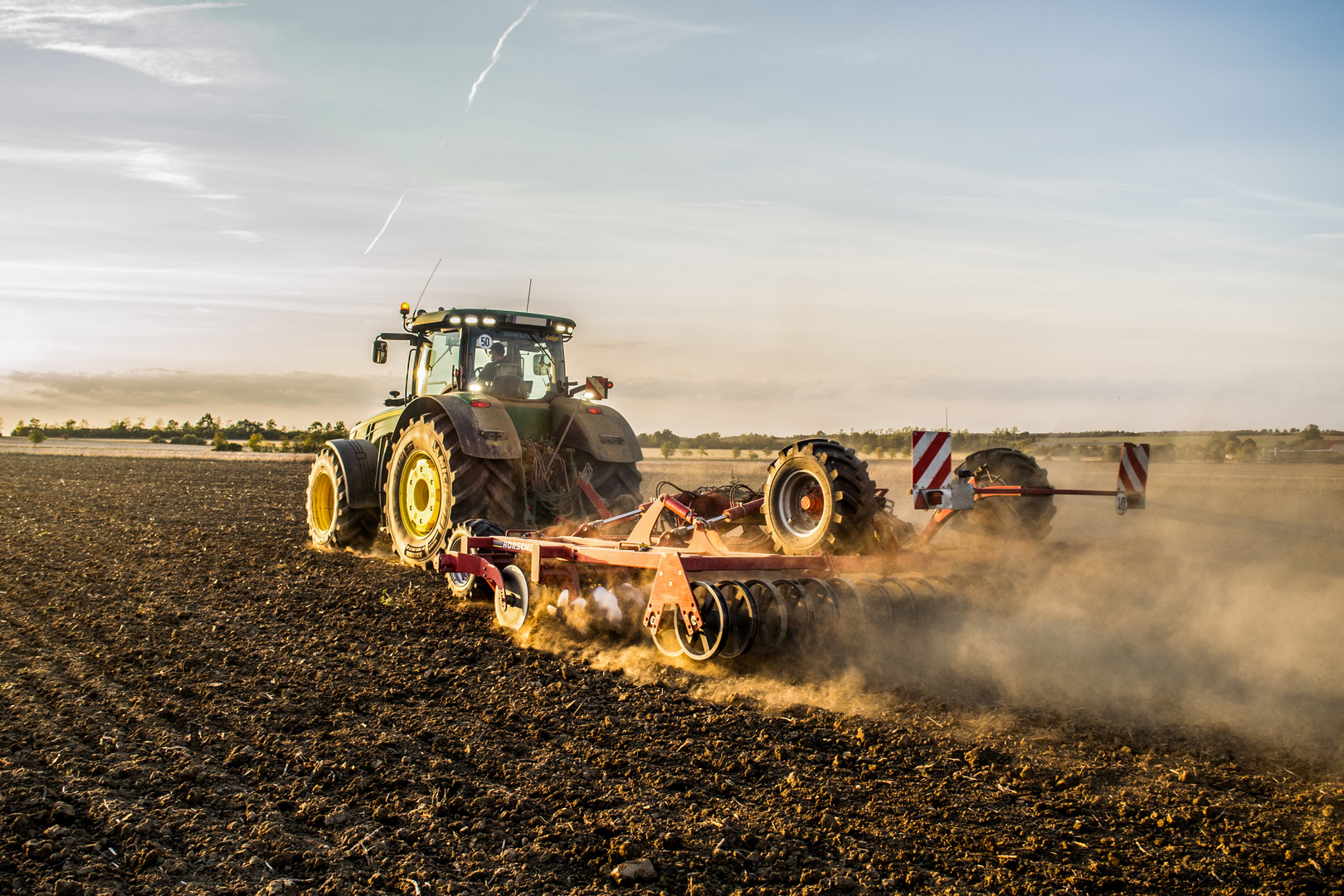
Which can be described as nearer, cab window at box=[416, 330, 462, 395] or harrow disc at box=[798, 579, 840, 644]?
harrow disc at box=[798, 579, 840, 644]

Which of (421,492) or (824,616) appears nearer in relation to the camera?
(824,616)

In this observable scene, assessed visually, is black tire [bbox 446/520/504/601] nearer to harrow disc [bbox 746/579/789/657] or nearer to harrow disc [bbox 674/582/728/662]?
harrow disc [bbox 674/582/728/662]

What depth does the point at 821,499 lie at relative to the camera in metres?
5.79

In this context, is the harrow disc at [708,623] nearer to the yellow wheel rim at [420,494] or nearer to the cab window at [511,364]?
the yellow wheel rim at [420,494]

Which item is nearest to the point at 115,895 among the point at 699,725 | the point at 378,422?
the point at 699,725

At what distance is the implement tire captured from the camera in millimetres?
7629

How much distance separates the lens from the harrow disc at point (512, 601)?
646 centimetres

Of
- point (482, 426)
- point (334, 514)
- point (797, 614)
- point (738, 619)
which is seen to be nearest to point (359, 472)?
point (334, 514)

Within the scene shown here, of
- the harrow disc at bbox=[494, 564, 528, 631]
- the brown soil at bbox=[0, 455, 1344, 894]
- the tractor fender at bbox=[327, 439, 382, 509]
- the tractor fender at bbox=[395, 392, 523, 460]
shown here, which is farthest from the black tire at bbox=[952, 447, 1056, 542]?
the tractor fender at bbox=[327, 439, 382, 509]

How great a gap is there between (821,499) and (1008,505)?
6.73ft

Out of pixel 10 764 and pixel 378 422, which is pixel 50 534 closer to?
pixel 378 422

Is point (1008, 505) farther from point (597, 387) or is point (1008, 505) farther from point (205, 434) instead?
Result: point (205, 434)

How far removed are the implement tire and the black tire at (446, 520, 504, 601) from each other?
0.96ft

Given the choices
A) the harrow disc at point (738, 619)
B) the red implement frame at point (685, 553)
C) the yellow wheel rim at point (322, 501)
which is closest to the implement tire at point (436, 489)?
the red implement frame at point (685, 553)
